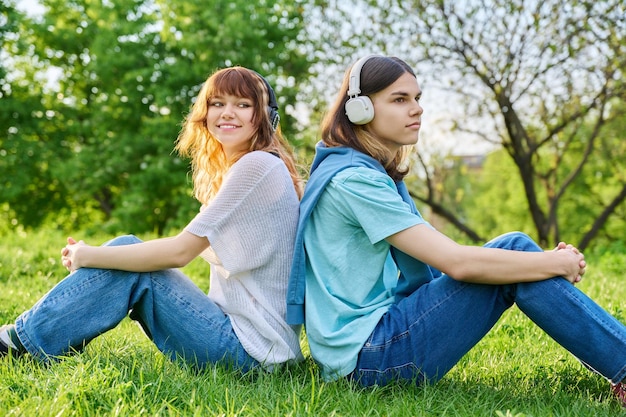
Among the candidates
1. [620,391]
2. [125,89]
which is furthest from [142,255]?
[125,89]

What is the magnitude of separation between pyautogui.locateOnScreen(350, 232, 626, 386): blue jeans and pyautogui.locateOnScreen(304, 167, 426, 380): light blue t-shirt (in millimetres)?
78

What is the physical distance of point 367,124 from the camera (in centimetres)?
301

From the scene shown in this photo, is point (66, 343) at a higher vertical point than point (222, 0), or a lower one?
lower

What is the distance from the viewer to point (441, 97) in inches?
557

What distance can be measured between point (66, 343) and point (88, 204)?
2655 cm

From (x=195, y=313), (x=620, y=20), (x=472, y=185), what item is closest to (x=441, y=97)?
(x=620, y=20)

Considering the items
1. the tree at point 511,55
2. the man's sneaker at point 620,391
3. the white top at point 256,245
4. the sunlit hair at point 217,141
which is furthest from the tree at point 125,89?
the man's sneaker at point 620,391

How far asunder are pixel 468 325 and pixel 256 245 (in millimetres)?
924

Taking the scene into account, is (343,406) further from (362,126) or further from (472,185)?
(472,185)

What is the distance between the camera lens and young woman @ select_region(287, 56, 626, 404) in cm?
257

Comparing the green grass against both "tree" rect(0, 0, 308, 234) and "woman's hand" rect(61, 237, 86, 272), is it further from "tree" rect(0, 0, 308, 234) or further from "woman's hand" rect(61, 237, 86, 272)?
"tree" rect(0, 0, 308, 234)

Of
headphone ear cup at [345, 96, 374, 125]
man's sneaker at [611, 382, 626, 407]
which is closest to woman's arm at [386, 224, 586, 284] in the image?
man's sneaker at [611, 382, 626, 407]

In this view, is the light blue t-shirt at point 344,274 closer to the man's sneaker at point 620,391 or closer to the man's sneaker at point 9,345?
the man's sneaker at point 620,391

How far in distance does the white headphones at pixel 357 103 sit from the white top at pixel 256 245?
0.38m
